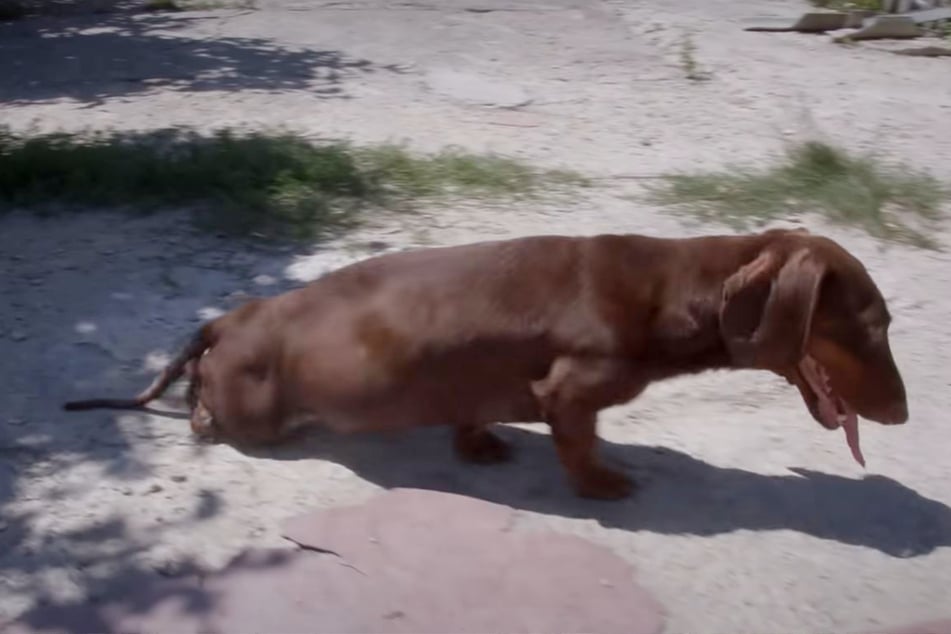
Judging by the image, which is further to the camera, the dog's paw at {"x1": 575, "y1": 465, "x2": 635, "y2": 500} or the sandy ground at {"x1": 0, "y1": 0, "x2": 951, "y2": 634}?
the dog's paw at {"x1": 575, "y1": 465, "x2": 635, "y2": 500}

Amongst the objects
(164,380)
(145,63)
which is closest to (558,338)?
(164,380)

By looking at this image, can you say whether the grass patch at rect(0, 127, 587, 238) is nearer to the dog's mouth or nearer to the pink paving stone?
the pink paving stone

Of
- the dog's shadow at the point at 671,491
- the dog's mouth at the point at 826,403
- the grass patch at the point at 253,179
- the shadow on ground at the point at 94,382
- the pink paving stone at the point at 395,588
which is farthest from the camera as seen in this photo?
the grass patch at the point at 253,179

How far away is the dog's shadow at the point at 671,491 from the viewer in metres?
3.95

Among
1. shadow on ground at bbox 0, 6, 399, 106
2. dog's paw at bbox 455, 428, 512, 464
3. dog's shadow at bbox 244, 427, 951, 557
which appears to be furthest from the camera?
shadow on ground at bbox 0, 6, 399, 106

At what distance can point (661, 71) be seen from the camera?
32.9ft

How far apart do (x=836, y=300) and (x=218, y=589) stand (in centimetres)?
190

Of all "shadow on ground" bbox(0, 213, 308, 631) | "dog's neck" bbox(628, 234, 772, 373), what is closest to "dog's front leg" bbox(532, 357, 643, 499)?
"dog's neck" bbox(628, 234, 772, 373)

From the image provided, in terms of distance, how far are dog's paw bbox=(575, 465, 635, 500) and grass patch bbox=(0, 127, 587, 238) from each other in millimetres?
2373

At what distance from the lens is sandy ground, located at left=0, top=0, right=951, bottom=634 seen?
12.3ft

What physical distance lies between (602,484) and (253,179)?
3.11 metres

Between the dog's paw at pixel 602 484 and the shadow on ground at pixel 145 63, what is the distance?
5.47m

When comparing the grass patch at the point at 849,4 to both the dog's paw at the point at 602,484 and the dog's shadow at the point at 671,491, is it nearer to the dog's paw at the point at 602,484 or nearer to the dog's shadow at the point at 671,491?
the dog's shadow at the point at 671,491

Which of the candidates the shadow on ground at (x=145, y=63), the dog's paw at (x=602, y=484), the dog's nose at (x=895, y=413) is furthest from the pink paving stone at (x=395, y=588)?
the shadow on ground at (x=145, y=63)
